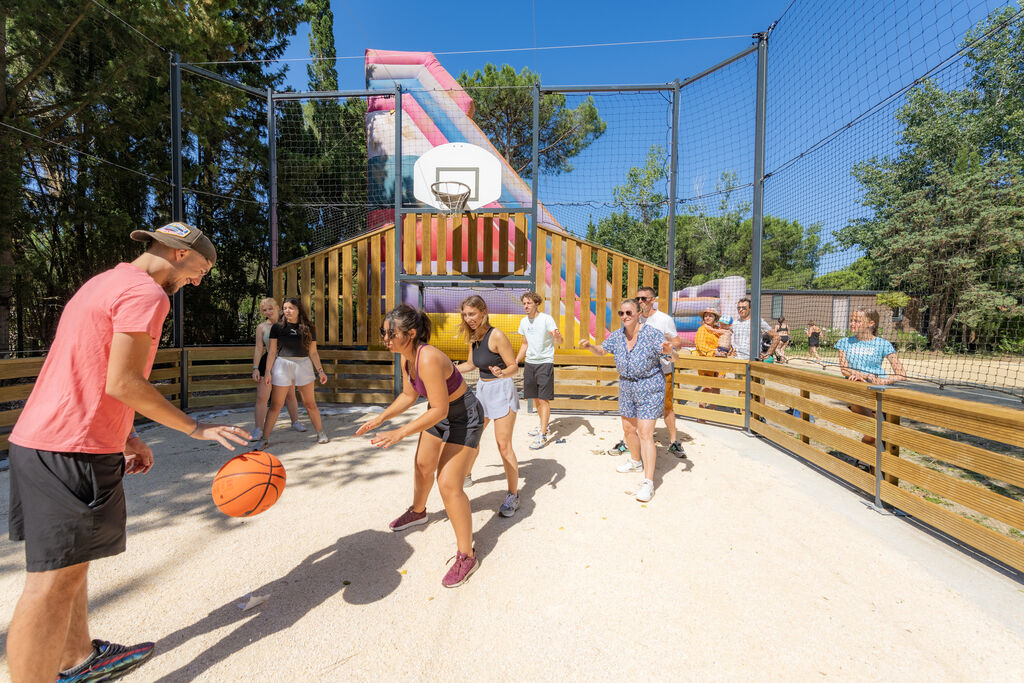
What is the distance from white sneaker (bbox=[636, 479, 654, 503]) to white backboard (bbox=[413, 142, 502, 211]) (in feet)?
23.9

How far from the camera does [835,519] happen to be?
371 cm

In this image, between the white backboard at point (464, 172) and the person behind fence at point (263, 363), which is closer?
the person behind fence at point (263, 363)

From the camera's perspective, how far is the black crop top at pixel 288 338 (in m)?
5.39

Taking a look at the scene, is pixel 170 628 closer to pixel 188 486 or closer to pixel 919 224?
pixel 188 486

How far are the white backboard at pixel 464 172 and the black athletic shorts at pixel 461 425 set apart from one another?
25.0 feet

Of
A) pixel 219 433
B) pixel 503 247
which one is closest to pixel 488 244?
pixel 503 247

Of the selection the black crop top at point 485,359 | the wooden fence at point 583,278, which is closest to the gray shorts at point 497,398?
the black crop top at point 485,359

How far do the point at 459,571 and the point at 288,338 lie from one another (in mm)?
3816

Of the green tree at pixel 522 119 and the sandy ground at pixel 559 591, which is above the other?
the green tree at pixel 522 119

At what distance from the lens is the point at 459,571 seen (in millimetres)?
2766

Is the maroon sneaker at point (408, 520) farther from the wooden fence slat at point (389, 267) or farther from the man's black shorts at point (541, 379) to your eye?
the wooden fence slat at point (389, 267)

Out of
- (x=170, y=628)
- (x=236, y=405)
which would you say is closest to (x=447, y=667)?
(x=170, y=628)

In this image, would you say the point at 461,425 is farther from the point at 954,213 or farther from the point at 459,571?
the point at 954,213

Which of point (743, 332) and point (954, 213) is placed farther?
point (954, 213)
